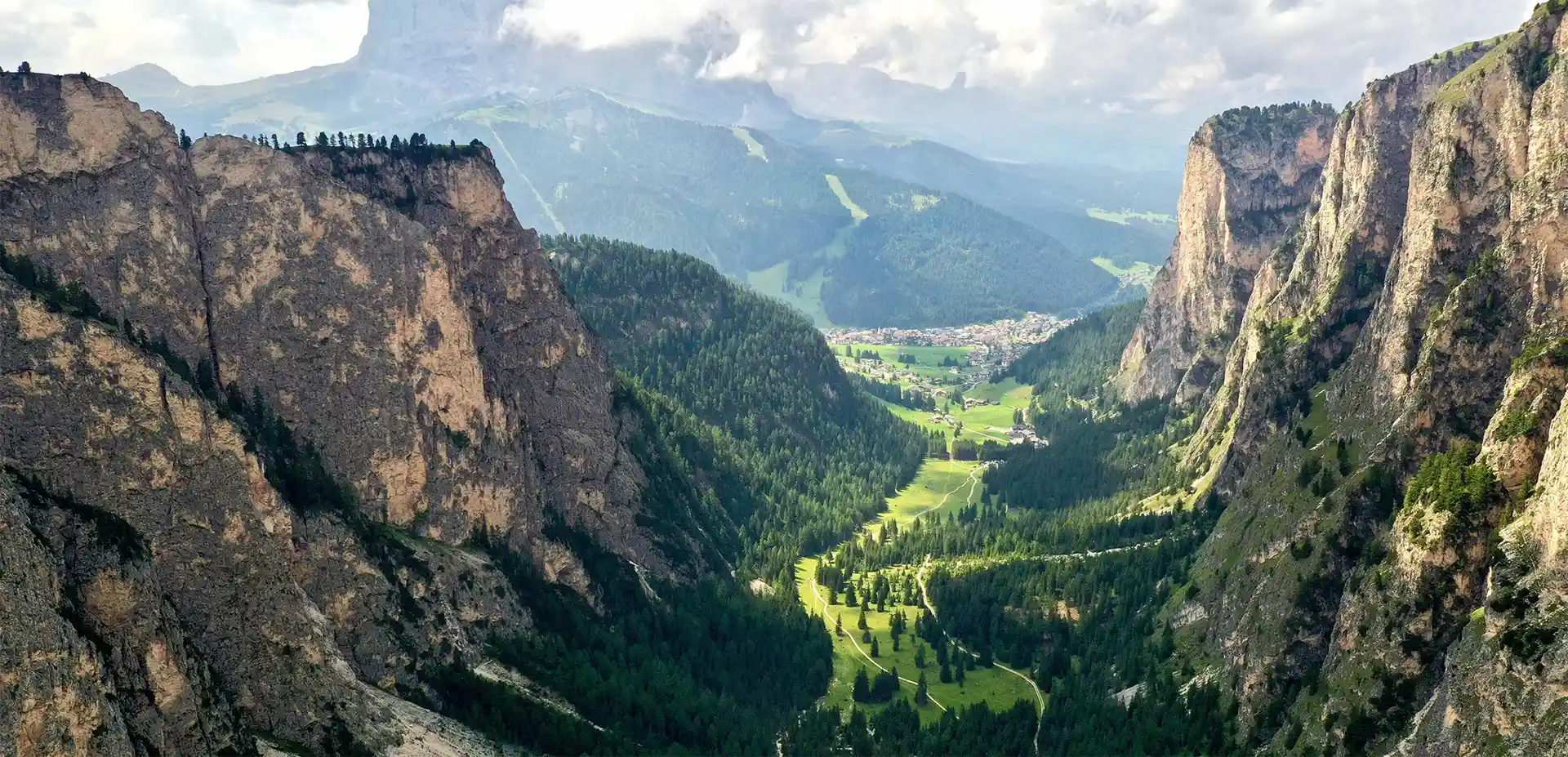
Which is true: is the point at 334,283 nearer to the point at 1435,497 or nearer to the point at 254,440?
the point at 254,440

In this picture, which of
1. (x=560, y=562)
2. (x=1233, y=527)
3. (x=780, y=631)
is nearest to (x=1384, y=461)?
(x=1233, y=527)

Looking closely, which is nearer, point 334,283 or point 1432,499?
point 1432,499

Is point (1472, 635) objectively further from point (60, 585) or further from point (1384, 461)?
point (60, 585)

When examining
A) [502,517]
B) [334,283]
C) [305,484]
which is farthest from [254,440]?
[502,517]

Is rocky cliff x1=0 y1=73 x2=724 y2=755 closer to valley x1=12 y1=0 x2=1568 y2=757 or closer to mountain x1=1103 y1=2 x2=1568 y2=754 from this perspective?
valley x1=12 y1=0 x2=1568 y2=757

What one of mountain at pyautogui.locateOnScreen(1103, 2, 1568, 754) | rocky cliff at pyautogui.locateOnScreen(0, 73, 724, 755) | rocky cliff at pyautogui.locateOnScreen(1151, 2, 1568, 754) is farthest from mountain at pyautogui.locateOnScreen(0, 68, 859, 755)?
rocky cliff at pyautogui.locateOnScreen(1151, 2, 1568, 754)

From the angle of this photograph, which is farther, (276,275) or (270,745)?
(276,275)

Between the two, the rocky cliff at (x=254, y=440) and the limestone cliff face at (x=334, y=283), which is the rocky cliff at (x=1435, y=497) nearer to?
the rocky cliff at (x=254, y=440)
